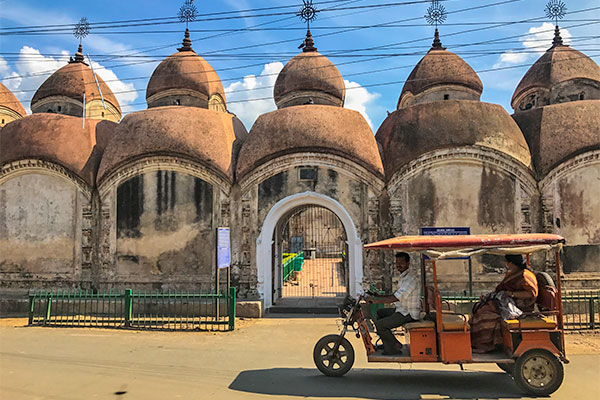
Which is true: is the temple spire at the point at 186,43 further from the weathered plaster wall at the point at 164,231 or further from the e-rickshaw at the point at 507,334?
the e-rickshaw at the point at 507,334

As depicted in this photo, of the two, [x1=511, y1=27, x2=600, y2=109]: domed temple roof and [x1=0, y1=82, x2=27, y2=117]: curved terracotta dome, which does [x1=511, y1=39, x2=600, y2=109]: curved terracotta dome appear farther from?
[x1=0, y1=82, x2=27, y2=117]: curved terracotta dome

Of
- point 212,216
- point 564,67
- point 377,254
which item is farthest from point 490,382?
point 564,67

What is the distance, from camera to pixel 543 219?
11.3 m

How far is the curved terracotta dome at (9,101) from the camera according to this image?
17781 millimetres

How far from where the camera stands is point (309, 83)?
13906mm

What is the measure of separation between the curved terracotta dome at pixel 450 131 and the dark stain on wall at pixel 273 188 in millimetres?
2831

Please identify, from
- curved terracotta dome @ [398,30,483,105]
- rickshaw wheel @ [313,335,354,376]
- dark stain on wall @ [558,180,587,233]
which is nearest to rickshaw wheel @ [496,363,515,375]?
rickshaw wheel @ [313,335,354,376]

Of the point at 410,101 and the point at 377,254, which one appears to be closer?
the point at 377,254

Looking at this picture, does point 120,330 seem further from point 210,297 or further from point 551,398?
point 551,398

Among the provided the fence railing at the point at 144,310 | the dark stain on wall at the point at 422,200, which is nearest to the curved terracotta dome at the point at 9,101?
the fence railing at the point at 144,310

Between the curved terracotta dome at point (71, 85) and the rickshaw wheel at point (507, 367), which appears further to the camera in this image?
the curved terracotta dome at point (71, 85)

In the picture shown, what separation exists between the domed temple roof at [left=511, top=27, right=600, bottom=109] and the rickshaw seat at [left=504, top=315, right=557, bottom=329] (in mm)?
11054

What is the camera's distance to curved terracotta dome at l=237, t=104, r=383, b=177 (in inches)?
460

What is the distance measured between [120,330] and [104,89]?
35.1 feet
